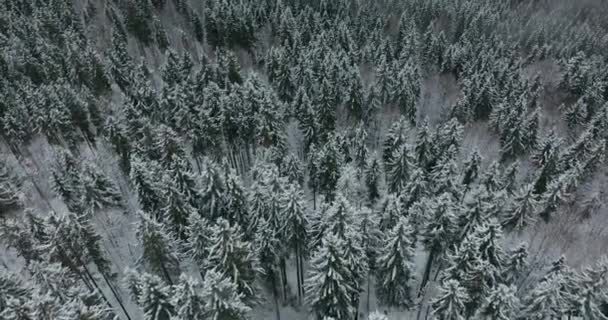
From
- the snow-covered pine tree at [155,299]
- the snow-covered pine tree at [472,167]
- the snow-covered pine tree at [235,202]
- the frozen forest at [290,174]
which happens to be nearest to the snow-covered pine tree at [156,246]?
the frozen forest at [290,174]

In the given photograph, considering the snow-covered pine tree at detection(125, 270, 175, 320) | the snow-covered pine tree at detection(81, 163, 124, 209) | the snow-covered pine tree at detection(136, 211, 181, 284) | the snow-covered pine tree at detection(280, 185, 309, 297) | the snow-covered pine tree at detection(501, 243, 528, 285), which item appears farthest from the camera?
the snow-covered pine tree at detection(81, 163, 124, 209)

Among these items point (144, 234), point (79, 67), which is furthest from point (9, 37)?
point (144, 234)

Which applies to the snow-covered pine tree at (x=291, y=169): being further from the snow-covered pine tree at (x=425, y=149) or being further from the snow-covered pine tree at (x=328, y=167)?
the snow-covered pine tree at (x=425, y=149)

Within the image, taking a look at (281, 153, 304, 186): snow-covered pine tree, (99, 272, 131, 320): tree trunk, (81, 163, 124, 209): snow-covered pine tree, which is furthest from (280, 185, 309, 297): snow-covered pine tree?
(81, 163, 124, 209): snow-covered pine tree

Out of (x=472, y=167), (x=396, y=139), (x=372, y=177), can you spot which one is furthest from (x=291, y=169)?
(x=472, y=167)

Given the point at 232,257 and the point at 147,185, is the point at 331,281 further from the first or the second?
the point at 147,185

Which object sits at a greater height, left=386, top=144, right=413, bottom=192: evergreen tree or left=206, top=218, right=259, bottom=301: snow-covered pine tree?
left=206, top=218, right=259, bottom=301: snow-covered pine tree

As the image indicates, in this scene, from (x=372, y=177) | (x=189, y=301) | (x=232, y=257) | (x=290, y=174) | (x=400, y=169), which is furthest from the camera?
(x=372, y=177)

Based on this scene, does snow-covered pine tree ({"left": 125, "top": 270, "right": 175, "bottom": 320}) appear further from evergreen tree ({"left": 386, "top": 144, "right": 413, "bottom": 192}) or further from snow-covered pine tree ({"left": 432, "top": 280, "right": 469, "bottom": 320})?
evergreen tree ({"left": 386, "top": 144, "right": 413, "bottom": 192})
